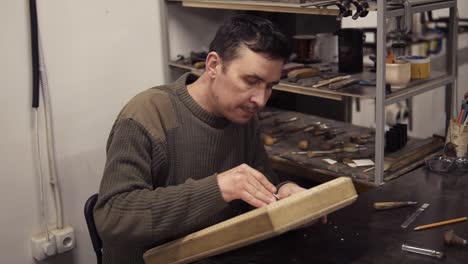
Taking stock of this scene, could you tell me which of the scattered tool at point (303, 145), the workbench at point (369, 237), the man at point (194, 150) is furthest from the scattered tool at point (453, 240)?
the scattered tool at point (303, 145)

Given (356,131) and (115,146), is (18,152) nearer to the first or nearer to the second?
(115,146)

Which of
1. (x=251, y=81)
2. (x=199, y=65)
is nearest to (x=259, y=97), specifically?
(x=251, y=81)

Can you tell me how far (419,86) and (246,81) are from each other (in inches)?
33.4

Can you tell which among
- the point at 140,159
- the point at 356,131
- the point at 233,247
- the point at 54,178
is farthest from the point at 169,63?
the point at 233,247

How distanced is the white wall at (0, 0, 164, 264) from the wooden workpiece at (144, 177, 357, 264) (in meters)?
1.04

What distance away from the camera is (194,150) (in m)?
1.52

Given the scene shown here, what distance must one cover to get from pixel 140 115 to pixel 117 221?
11.6 inches

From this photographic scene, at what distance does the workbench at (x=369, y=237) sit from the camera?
4.12 ft

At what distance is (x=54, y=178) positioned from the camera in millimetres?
2201

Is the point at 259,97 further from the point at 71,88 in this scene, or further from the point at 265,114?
the point at 265,114

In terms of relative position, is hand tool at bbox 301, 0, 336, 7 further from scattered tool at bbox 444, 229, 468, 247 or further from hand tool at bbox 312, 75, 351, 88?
scattered tool at bbox 444, 229, 468, 247

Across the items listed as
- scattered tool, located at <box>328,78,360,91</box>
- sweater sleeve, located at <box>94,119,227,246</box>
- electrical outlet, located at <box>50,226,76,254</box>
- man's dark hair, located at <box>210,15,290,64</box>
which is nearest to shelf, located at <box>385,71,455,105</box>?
scattered tool, located at <box>328,78,360,91</box>

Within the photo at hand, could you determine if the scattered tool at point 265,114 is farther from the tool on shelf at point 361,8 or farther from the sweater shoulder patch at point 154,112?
the sweater shoulder patch at point 154,112

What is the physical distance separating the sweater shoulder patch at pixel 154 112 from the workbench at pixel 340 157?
0.69 meters
